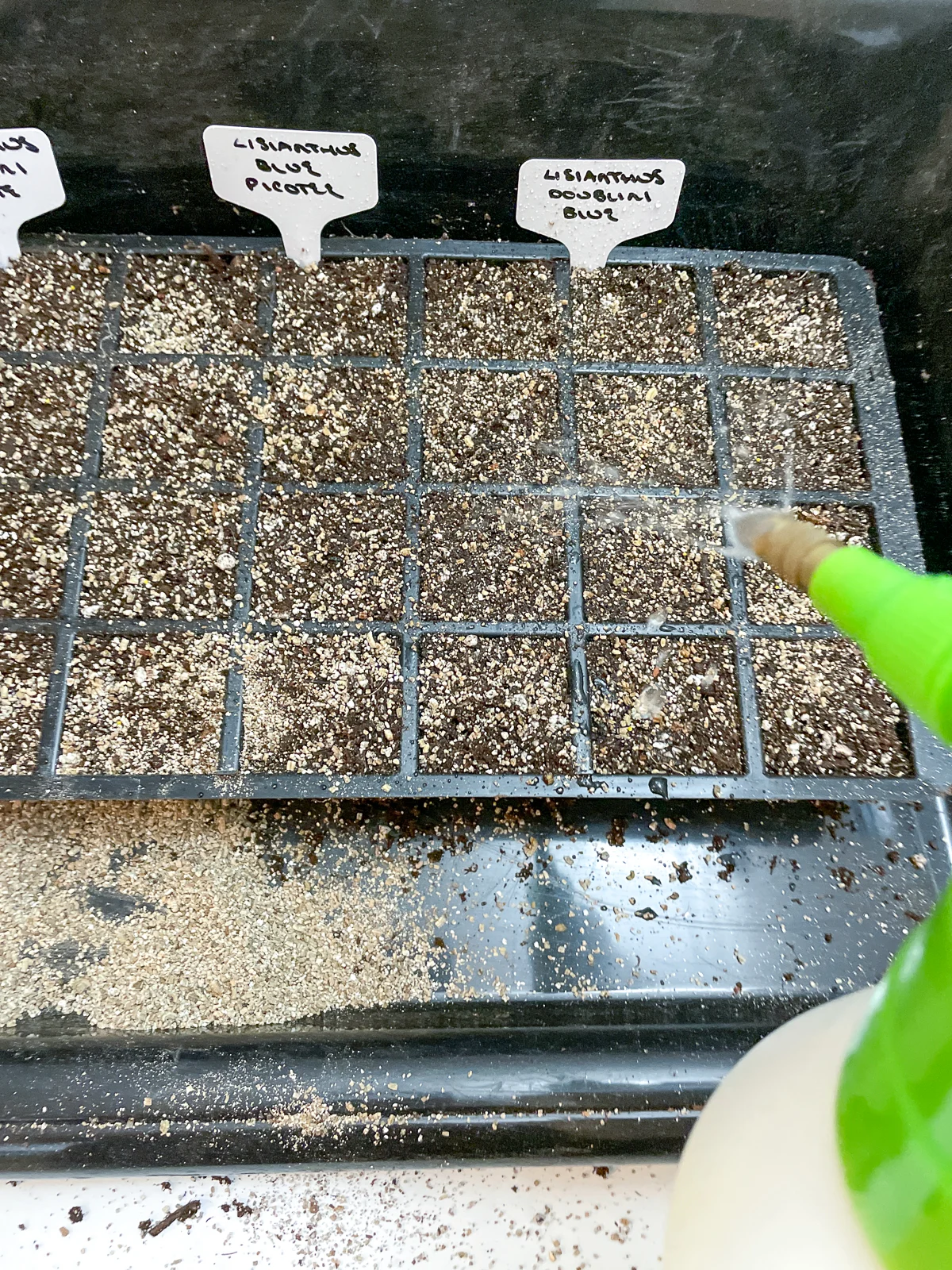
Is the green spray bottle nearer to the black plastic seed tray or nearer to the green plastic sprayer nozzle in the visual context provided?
the green plastic sprayer nozzle

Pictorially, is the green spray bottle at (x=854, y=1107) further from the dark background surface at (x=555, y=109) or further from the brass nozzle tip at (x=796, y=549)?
the dark background surface at (x=555, y=109)

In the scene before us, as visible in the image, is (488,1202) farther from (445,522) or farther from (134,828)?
(445,522)

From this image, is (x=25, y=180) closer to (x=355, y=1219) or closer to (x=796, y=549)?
(x=796, y=549)

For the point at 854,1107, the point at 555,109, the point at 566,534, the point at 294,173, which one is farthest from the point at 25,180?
the point at 854,1107

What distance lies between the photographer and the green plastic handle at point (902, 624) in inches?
9.1

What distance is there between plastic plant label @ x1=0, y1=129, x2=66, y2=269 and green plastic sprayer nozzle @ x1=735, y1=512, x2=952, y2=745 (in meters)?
0.77

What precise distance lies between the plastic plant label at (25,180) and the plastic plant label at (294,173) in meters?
0.14

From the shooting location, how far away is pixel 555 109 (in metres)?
0.73

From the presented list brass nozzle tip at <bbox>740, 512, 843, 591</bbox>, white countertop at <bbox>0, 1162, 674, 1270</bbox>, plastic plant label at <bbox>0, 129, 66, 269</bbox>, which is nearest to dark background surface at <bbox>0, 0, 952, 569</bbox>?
plastic plant label at <bbox>0, 129, 66, 269</bbox>

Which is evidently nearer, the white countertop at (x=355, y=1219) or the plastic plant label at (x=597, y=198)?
the white countertop at (x=355, y=1219)

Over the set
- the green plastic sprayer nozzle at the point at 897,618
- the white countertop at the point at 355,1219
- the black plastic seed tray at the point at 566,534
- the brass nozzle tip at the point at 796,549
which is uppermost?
the green plastic sprayer nozzle at the point at 897,618

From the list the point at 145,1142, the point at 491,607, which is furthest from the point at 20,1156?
the point at 491,607

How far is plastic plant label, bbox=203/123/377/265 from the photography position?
2.37 feet

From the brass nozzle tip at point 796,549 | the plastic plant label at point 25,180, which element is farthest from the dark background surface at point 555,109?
the brass nozzle tip at point 796,549
